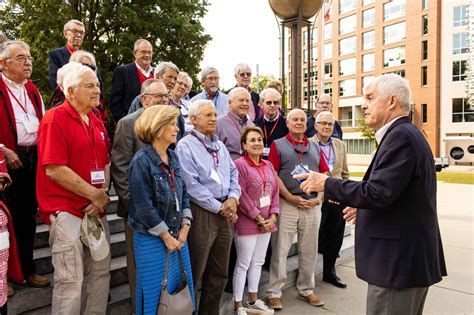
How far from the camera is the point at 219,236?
140 inches

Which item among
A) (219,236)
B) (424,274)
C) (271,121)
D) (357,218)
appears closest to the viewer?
(424,274)

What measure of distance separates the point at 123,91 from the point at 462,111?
40200 mm

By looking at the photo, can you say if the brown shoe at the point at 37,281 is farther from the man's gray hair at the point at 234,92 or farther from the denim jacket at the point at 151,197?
the man's gray hair at the point at 234,92

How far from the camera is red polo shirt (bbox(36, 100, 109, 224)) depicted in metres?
2.72

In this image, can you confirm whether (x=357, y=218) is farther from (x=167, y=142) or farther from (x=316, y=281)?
(x=316, y=281)

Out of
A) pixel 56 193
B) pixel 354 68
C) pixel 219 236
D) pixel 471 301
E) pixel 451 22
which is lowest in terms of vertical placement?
pixel 471 301

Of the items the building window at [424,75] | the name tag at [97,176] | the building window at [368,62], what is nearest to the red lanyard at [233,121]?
the name tag at [97,176]

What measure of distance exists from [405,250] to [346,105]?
4703cm

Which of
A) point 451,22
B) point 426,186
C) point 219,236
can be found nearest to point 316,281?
point 219,236

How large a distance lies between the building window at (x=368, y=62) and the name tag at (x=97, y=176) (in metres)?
46.1

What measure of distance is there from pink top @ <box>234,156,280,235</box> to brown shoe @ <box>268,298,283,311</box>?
80cm

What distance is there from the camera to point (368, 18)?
45438 mm

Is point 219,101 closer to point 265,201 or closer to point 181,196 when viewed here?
point 265,201

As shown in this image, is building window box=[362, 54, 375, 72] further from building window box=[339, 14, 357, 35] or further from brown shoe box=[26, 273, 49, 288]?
brown shoe box=[26, 273, 49, 288]
